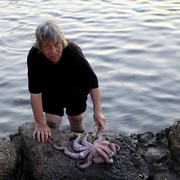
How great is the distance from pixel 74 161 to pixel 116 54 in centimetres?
525

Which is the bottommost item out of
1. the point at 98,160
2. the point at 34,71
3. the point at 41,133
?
the point at 98,160

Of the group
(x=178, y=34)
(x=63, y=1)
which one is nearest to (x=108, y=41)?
(x=178, y=34)

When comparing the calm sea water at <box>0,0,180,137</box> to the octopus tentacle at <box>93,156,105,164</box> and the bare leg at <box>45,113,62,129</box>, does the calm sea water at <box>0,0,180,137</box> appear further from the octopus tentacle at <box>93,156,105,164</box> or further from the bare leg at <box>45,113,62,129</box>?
the octopus tentacle at <box>93,156,105,164</box>

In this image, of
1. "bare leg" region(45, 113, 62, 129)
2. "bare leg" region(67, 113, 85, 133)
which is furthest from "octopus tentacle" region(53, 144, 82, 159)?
"bare leg" region(67, 113, 85, 133)

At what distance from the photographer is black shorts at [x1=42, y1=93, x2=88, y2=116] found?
6.27m

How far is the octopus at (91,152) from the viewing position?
540 centimetres

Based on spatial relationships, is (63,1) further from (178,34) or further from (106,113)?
(106,113)

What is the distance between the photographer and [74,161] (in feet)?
17.9

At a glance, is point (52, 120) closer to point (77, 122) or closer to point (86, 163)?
point (77, 122)

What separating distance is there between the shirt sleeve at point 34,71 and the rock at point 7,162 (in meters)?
0.84

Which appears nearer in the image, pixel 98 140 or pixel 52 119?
pixel 98 140

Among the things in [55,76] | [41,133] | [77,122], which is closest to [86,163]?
[41,133]

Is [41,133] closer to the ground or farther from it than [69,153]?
farther from it

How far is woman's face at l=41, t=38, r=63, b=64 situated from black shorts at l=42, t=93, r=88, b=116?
35.3 inches
